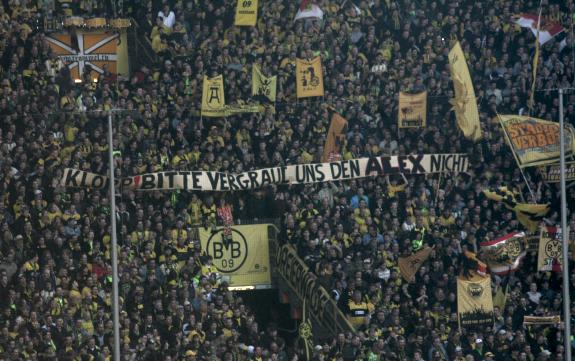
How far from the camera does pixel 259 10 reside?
3756cm

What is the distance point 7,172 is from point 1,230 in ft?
4.95

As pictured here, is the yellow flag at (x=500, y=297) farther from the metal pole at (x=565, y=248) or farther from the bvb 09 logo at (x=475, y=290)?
the metal pole at (x=565, y=248)

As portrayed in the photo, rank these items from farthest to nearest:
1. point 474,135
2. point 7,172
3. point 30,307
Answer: point 474,135 < point 7,172 < point 30,307

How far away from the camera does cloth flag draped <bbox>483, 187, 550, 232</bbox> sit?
34156mm

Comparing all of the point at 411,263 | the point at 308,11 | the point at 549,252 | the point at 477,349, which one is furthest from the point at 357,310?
the point at 308,11

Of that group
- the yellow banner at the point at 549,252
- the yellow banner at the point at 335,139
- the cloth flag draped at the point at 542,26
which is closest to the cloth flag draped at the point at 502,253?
the yellow banner at the point at 549,252

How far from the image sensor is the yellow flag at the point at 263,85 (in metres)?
36.0

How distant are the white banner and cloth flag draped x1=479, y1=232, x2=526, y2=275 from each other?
250cm

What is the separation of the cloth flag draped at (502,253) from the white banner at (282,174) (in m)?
2.50

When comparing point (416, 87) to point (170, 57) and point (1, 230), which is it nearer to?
point (170, 57)

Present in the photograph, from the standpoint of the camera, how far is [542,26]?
122 ft

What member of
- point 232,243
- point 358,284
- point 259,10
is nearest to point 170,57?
point 259,10

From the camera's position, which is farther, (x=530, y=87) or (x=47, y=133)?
(x=530, y=87)

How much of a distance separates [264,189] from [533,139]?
611 cm
